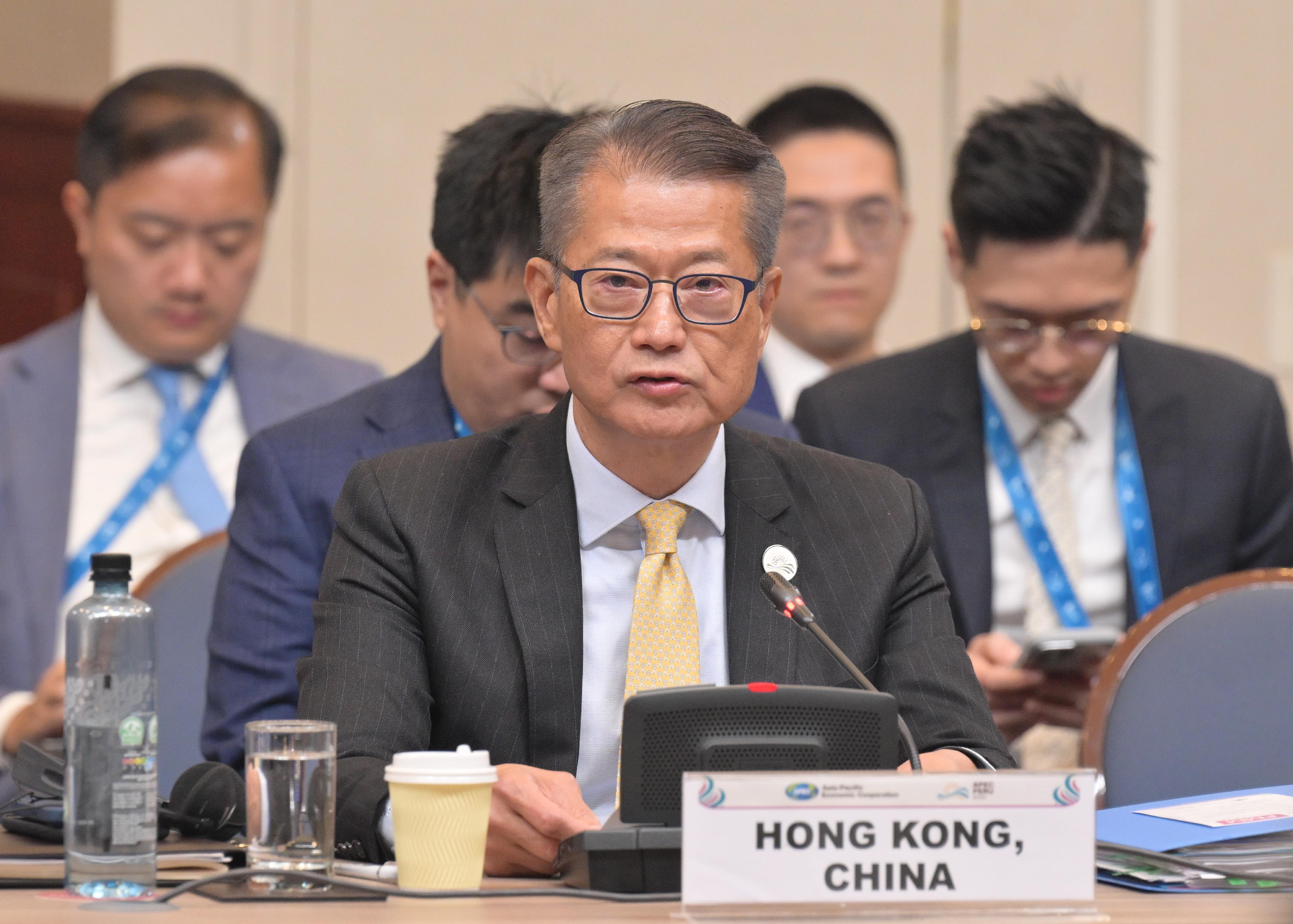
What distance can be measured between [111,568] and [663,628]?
654 mm

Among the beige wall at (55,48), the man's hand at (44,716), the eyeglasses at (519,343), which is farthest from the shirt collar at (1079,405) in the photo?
the beige wall at (55,48)

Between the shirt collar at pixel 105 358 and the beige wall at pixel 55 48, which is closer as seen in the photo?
the shirt collar at pixel 105 358

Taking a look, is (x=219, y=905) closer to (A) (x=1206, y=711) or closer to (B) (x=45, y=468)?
(A) (x=1206, y=711)

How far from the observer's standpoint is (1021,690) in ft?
8.78

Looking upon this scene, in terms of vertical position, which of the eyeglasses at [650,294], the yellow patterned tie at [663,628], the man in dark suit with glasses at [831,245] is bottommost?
the yellow patterned tie at [663,628]

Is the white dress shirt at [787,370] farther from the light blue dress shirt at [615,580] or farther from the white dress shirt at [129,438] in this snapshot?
the light blue dress shirt at [615,580]

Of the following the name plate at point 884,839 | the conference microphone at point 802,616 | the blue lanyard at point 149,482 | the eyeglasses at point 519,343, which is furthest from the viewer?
the blue lanyard at point 149,482

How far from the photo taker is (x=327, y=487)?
234 centimetres

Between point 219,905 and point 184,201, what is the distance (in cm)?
235

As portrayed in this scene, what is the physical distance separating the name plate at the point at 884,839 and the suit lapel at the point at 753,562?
559mm

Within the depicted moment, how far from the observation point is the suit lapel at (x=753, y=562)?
1.85 meters

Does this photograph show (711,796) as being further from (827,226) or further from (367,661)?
(827,226)

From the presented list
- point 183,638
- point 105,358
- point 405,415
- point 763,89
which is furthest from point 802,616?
point 763,89

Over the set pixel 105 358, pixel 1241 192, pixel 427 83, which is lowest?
pixel 105 358
